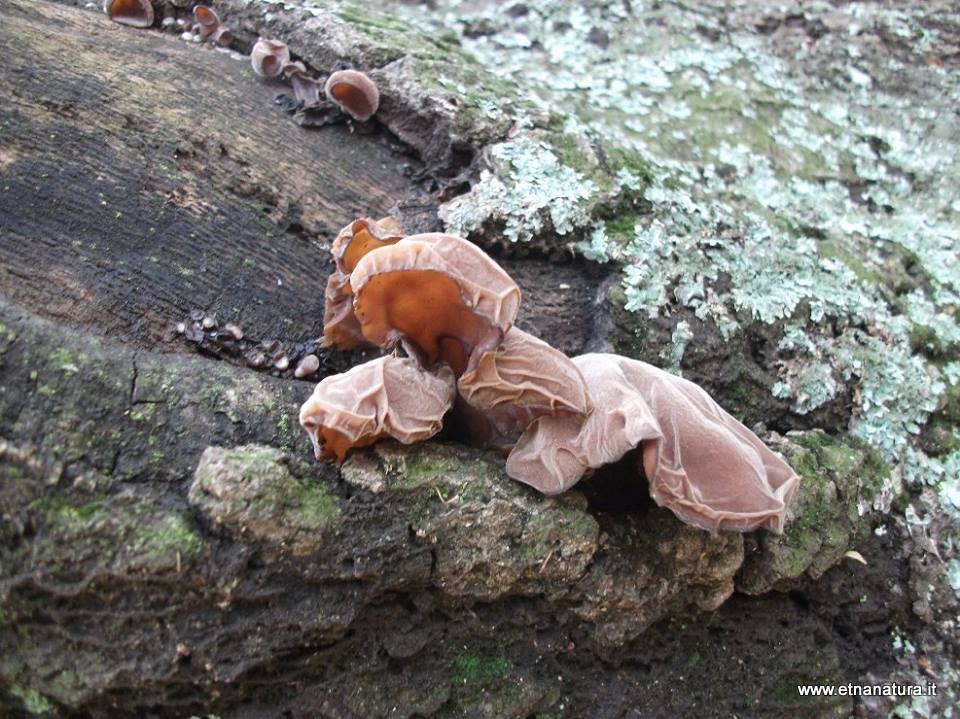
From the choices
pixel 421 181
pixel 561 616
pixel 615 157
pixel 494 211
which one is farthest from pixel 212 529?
pixel 615 157

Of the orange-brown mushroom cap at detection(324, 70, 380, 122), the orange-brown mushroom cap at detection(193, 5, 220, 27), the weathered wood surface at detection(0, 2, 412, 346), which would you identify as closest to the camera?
the weathered wood surface at detection(0, 2, 412, 346)

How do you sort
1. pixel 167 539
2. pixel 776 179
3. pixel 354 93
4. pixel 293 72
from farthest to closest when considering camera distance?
pixel 776 179
pixel 293 72
pixel 354 93
pixel 167 539

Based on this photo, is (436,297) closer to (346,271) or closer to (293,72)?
(346,271)

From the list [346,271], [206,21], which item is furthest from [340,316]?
[206,21]

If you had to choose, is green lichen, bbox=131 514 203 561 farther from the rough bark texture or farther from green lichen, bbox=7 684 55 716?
green lichen, bbox=7 684 55 716

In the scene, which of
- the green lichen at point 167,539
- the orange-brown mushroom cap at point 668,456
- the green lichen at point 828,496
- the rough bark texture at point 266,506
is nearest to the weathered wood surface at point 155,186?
the rough bark texture at point 266,506

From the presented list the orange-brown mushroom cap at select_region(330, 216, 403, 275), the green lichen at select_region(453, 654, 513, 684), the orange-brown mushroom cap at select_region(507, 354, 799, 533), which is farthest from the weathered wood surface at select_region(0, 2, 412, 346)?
the green lichen at select_region(453, 654, 513, 684)

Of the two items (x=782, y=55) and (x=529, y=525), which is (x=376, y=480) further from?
(x=782, y=55)
